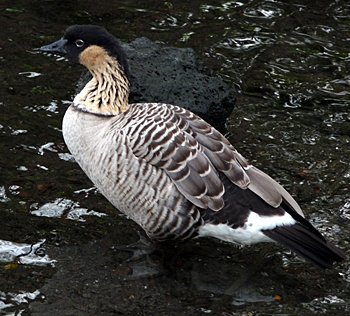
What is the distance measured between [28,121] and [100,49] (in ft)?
6.78

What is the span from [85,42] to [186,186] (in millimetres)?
1892

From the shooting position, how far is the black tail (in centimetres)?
479

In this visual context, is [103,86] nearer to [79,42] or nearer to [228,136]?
[79,42]

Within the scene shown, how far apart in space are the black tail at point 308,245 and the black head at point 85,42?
2.31m

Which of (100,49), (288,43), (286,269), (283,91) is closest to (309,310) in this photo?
(286,269)

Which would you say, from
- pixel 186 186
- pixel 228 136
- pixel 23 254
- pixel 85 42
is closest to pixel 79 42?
pixel 85 42

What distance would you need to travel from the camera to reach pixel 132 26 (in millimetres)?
9562

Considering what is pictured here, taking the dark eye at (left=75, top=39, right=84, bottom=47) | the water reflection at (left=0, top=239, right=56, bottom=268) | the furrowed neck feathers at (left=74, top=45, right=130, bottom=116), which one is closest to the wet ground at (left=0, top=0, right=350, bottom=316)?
the water reflection at (left=0, top=239, right=56, bottom=268)

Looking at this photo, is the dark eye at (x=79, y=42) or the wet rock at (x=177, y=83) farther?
the wet rock at (x=177, y=83)

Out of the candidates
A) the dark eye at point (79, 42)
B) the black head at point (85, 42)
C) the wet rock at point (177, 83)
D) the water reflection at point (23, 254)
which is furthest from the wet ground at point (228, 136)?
the dark eye at point (79, 42)

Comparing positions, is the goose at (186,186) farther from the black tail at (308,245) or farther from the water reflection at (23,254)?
the water reflection at (23,254)

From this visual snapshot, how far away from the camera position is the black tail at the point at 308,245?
188 inches

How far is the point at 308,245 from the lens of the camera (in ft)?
15.8

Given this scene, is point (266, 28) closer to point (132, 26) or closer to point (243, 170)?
point (132, 26)
